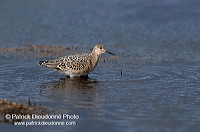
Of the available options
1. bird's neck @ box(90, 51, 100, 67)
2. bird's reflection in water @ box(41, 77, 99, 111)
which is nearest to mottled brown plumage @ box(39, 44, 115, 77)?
bird's neck @ box(90, 51, 100, 67)

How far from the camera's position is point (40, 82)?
11.7 meters

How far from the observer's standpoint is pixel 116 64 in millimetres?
13977

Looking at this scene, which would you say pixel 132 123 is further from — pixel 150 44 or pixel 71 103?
pixel 150 44

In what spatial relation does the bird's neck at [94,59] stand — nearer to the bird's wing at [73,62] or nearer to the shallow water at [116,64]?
the bird's wing at [73,62]

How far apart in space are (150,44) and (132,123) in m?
8.43

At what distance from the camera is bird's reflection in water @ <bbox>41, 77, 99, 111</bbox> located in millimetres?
9734

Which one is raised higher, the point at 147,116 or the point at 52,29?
the point at 52,29

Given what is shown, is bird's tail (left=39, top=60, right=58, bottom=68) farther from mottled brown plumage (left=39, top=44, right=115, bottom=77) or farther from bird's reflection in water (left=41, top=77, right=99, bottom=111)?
bird's reflection in water (left=41, top=77, right=99, bottom=111)

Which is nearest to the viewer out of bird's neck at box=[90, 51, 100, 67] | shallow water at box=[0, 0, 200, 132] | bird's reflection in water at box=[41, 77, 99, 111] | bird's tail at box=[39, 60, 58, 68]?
shallow water at box=[0, 0, 200, 132]

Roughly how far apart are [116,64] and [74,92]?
11.2ft

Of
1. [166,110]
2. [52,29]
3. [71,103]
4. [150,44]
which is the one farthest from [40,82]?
[52,29]

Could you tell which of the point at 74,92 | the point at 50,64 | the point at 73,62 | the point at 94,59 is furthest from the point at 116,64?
the point at 74,92

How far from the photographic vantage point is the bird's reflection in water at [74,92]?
9.73 m

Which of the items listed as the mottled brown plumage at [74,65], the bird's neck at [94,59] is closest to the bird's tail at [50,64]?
the mottled brown plumage at [74,65]
